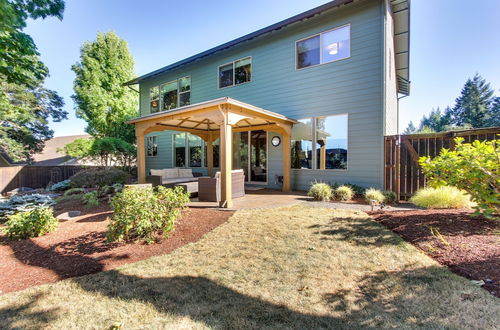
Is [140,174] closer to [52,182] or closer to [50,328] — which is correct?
[50,328]

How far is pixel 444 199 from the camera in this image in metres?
5.09

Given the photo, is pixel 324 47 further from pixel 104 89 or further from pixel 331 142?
pixel 104 89

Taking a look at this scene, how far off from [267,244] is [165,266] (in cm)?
152

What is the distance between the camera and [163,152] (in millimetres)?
13352

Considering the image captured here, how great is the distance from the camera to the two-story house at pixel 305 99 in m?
7.07

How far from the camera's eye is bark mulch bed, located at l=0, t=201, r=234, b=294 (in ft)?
10.0

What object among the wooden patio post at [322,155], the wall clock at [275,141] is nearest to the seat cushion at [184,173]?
the wall clock at [275,141]

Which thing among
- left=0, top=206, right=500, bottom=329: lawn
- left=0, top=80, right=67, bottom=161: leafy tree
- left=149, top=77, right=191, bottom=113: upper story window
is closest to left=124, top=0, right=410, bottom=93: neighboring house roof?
left=149, top=77, right=191, bottom=113: upper story window

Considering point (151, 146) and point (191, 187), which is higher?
point (151, 146)

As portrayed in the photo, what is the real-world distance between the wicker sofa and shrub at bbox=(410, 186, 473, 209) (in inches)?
263

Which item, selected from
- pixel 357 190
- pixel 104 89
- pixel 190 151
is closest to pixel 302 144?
pixel 357 190

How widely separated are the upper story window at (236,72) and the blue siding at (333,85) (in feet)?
0.78

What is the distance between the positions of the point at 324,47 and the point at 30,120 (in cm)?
2297

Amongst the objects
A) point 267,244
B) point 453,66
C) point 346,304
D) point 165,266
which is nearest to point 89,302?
point 165,266
